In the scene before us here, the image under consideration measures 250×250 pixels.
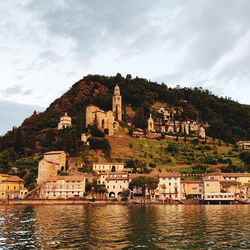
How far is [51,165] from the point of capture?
79.8 m

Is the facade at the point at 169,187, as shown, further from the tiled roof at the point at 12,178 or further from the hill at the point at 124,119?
the tiled roof at the point at 12,178

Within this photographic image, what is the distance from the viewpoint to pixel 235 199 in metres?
72.2

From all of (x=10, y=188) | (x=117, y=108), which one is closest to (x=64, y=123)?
(x=117, y=108)

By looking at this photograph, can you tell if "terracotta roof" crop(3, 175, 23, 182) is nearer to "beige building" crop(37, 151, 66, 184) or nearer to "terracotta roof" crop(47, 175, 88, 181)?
"beige building" crop(37, 151, 66, 184)

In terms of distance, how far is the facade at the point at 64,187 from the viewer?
245 ft

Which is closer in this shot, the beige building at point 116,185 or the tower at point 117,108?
the beige building at point 116,185

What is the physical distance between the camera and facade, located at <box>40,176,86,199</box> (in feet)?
245

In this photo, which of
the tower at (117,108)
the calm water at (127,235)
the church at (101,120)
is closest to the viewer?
the calm water at (127,235)

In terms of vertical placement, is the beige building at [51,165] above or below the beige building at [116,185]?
above

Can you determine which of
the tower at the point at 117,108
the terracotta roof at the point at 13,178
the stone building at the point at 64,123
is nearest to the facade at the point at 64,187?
the terracotta roof at the point at 13,178

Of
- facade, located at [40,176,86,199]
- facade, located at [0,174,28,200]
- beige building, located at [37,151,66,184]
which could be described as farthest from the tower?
facade, located at [0,174,28,200]

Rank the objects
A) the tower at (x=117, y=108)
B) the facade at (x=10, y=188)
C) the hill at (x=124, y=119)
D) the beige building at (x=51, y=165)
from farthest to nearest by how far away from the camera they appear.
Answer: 1. the tower at (x=117, y=108)
2. the hill at (x=124, y=119)
3. the beige building at (x=51, y=165)
4. the facade at (x=10, y=188)

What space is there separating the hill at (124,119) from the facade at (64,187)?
8.62 m

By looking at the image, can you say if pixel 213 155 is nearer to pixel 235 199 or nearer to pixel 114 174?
pixel 235 199
